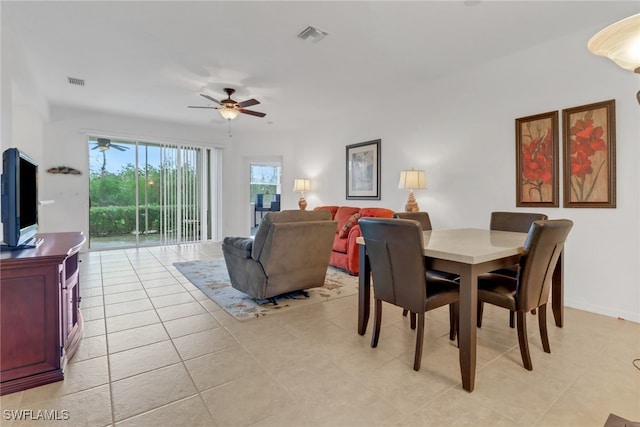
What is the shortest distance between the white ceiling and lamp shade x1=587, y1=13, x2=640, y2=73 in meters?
1.53

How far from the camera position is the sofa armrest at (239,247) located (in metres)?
3.09

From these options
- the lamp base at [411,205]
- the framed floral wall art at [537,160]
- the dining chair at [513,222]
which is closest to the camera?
the dining chair at [513,222]

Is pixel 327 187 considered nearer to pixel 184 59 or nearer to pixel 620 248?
pixel 184 59

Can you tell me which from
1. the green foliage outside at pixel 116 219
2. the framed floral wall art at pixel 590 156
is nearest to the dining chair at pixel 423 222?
the framed floral wall art at pixel 590 156

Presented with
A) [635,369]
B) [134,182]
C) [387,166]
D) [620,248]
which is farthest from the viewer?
[134,182]

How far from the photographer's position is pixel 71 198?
19.1 ft

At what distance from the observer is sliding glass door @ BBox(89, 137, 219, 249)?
20.6 feet

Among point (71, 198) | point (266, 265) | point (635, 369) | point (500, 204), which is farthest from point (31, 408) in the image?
point (71, 198)

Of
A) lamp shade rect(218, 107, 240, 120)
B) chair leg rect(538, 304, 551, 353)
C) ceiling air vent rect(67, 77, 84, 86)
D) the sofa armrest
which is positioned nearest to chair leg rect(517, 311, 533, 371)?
chair leg rect(538, 304, 551, 353)

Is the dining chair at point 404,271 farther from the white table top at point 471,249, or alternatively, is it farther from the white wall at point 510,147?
the white wall at point 510,147

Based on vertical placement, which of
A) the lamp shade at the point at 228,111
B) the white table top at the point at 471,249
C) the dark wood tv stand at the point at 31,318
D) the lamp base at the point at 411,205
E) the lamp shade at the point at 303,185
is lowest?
the dark wood tv stand at the point at 31,318

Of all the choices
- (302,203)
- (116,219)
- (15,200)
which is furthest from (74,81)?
(302,203)

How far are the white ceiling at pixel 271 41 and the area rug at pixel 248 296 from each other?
8.80 feet

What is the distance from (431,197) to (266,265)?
2.65 m
